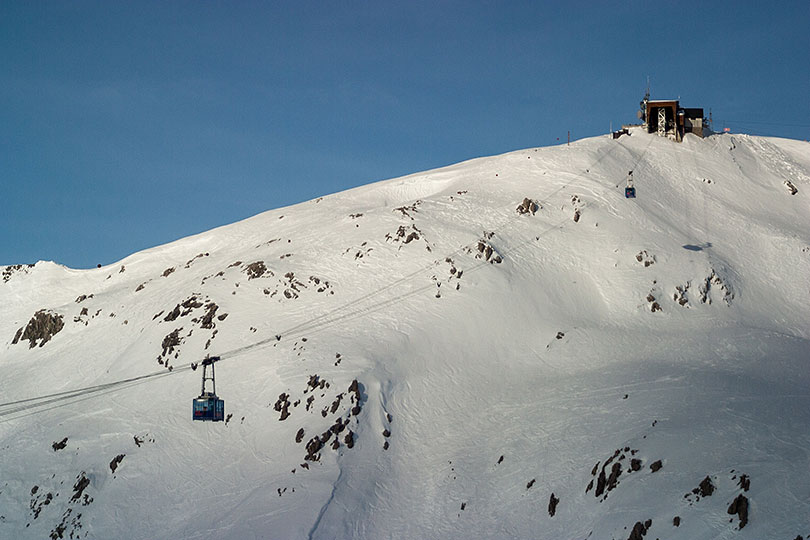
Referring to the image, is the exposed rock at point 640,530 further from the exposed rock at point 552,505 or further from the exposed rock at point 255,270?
the exposed rock at point 255,270

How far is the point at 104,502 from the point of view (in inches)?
1973

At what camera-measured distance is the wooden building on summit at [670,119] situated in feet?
319

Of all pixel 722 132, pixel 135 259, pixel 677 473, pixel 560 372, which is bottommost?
pixel 677 473

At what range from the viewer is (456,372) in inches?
2219

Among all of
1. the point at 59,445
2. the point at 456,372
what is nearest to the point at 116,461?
the point at 59,445

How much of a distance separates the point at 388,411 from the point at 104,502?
20.1 m

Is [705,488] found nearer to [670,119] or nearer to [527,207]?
[527,207]

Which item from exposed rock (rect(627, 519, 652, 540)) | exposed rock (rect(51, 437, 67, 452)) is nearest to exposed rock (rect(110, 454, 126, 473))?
exposed rock (rect(51, 437, 67, 452))

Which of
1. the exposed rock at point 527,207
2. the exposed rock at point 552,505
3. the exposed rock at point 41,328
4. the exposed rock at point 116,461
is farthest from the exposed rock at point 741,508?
the exposed rock at point 41,328

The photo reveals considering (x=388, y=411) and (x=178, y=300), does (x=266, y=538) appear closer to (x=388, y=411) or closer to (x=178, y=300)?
(x=388, y=411)

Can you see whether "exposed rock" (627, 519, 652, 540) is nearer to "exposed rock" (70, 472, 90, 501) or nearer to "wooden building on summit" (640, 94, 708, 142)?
"exposed rock" (70, 472, 90, 501)

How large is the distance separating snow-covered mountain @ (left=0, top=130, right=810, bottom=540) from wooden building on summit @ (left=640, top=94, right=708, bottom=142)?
33.4 ft

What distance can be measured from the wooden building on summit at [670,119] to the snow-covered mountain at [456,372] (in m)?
10.2

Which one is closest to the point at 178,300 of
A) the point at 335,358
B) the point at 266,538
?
the point at 335,358
